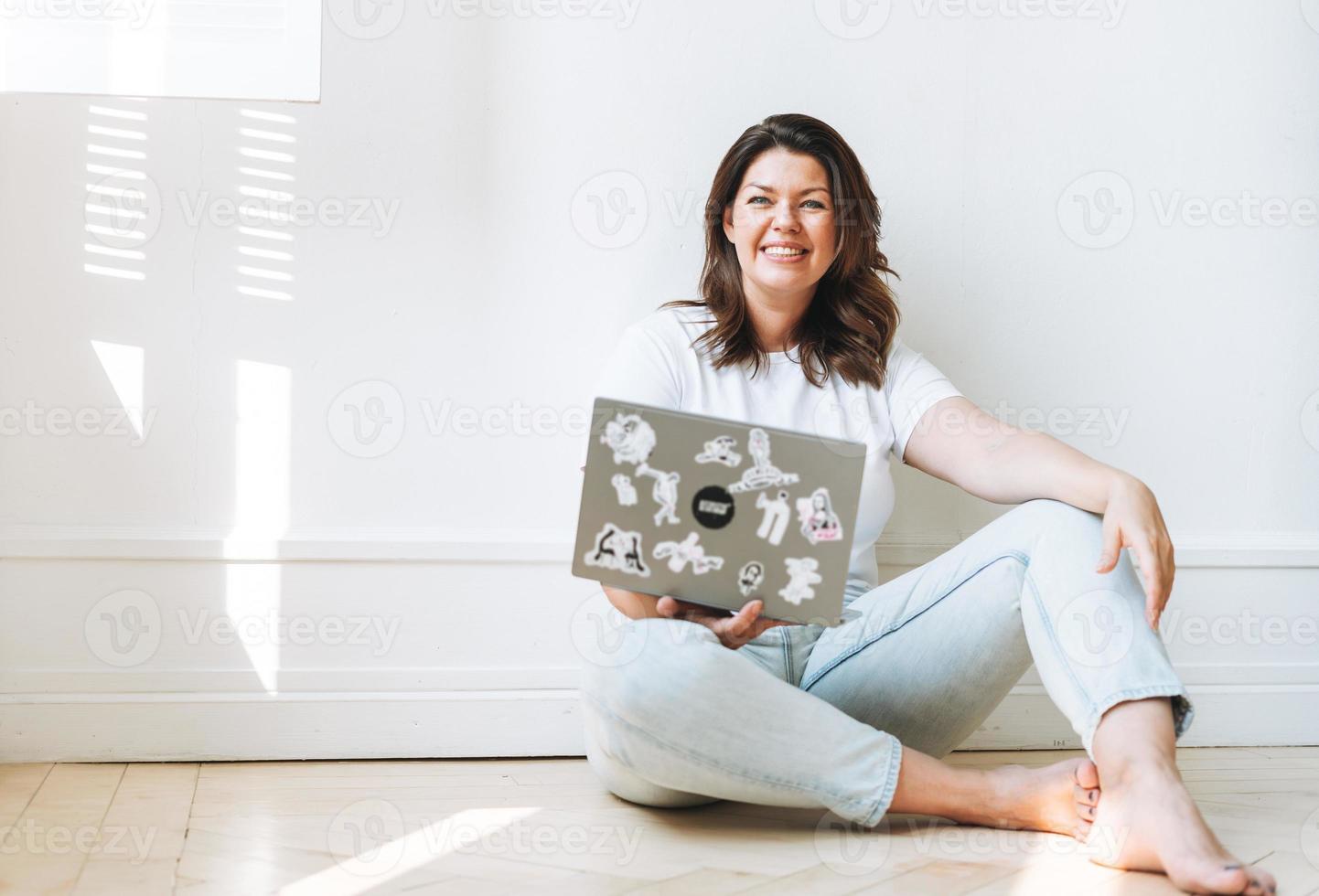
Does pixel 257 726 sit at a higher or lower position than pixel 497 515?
lower

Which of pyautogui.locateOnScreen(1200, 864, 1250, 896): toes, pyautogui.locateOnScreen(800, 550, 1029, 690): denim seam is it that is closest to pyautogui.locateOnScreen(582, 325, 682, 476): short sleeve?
pyautogui.locateOnScreen(800, 550, 1029, 690): denim seam

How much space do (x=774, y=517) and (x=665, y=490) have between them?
5.1 inches

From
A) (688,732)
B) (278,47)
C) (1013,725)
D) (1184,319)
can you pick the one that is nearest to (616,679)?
(688,732)

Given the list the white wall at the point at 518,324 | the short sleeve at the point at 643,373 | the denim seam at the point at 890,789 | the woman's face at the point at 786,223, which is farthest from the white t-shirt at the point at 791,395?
the denim seam at the point at 890,789

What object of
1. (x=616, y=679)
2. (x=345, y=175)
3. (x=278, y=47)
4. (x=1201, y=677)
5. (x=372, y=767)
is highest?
(x=278, y=47)

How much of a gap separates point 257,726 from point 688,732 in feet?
2.72

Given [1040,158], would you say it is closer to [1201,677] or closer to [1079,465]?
[1079,465]

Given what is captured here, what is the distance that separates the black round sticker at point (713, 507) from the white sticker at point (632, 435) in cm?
8

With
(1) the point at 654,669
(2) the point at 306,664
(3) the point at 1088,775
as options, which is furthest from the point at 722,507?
(2) the point at 306,664

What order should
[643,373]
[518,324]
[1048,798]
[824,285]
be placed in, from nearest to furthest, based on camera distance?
[1048,798] < [643,373] < [824,285] < [518,324]

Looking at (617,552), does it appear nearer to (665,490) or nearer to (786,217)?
(665,490)

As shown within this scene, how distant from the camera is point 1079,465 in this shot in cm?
151

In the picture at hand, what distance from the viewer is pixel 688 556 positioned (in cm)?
138

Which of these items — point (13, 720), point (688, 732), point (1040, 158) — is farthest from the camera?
point (1040, 158)
